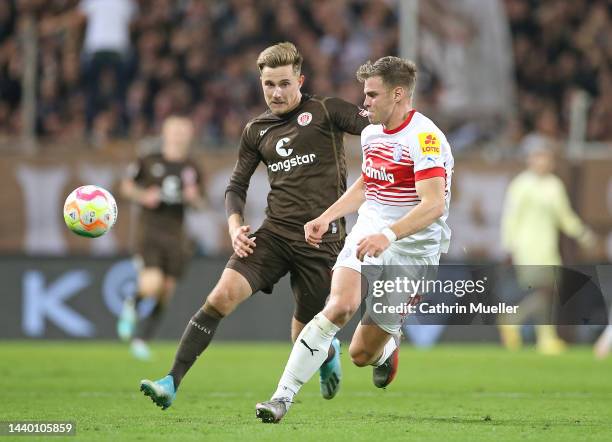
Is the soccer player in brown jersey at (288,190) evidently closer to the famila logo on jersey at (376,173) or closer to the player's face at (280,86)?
the player's face at (280,86)

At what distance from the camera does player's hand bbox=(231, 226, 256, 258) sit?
7.38m

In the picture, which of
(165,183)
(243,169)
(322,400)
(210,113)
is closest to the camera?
(243,169)

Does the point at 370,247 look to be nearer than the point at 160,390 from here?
Yes

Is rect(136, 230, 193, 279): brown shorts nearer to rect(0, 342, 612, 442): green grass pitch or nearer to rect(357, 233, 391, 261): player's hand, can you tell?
rect(0, 342, 612, 442): green grass pitch

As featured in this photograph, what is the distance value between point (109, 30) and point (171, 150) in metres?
2.98

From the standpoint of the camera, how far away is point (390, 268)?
23.8 feet

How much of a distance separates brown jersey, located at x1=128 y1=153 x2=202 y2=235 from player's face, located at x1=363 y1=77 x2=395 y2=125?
671 centimetres

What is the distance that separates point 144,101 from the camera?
16250mm

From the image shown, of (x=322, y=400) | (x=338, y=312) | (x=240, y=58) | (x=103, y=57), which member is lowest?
(x=322, y=400)

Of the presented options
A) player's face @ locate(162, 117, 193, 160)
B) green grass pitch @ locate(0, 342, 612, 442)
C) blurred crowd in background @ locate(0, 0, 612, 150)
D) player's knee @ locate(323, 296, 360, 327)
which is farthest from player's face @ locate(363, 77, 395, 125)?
blurred crowd in background @ locate(0, 0, 612, 150)

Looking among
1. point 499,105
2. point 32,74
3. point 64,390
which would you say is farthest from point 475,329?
point 64,390

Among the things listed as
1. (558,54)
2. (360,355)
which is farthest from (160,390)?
(558,54)

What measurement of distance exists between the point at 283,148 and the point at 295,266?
0.76 meters

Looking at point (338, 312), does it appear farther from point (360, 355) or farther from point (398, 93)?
point (398, 93)
